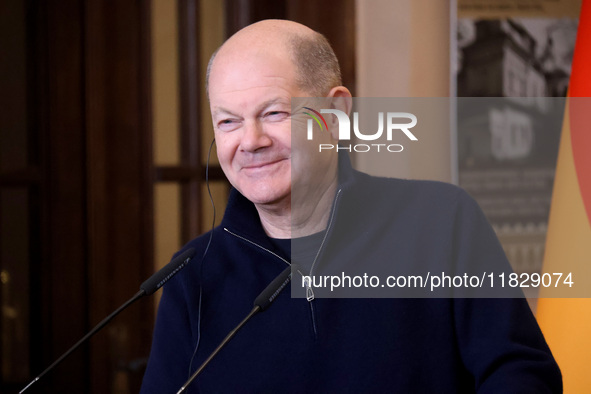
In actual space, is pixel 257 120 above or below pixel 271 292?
above

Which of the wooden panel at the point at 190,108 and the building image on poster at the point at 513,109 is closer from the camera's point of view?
the building image on poster at the point at 513,109

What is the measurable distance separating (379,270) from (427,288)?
85 millimetres

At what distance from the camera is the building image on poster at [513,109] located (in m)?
1.58

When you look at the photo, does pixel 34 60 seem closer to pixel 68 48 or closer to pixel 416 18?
pixel 68 48

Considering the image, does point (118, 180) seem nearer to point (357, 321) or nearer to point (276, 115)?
point (276, 115)

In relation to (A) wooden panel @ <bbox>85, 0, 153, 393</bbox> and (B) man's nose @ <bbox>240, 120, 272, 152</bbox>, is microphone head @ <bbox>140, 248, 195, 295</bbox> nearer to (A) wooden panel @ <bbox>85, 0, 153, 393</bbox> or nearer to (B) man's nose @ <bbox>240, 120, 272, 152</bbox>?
(B) man's nose @ <bbox>240, 120, 272, 152</bbox>

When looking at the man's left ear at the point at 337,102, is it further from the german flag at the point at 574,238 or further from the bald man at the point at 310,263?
the german flag at the point at 574,238

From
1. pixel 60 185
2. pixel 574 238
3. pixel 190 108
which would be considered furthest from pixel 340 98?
pixel 60 185

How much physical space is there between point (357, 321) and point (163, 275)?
325 millimetres

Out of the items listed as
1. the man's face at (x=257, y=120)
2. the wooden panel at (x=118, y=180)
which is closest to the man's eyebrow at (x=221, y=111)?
the man's face at (x=257, y=120)

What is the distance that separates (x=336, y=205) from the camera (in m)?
1.11

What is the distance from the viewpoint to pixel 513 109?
1671 millimetres

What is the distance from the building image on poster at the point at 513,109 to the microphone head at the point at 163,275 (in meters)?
0.87

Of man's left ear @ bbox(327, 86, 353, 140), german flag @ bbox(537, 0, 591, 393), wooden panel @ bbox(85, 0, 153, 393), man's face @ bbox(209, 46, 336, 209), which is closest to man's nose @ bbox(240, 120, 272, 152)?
man's face @ bbox(209, 46, 336, 209)
